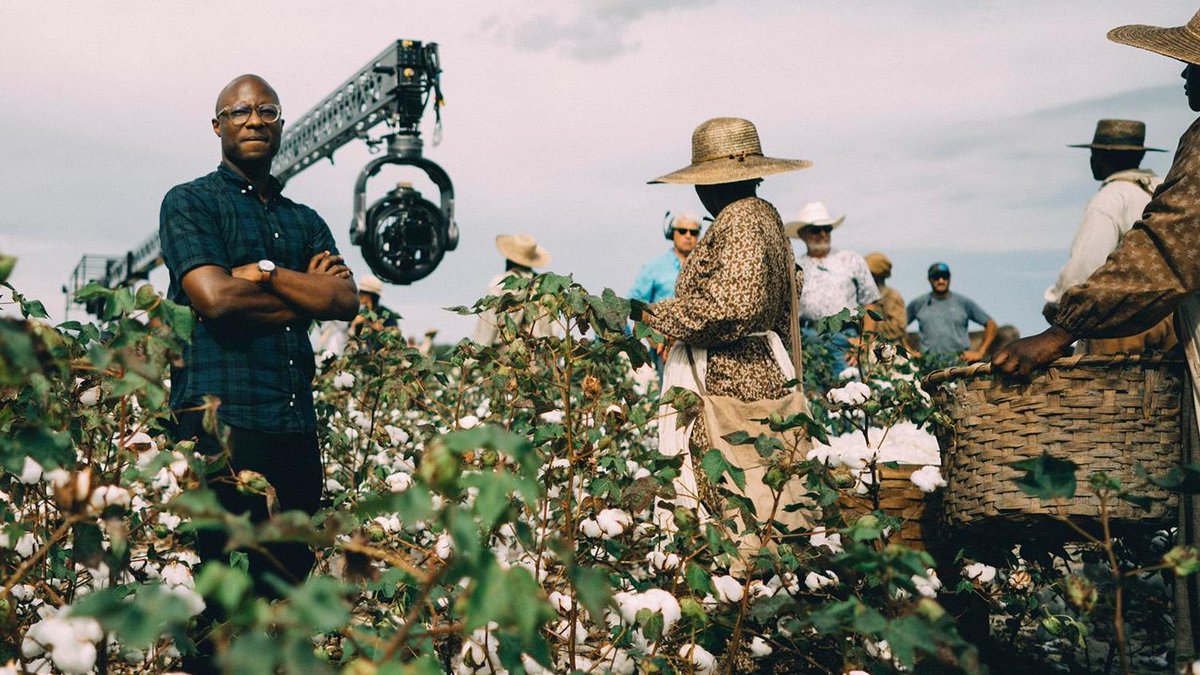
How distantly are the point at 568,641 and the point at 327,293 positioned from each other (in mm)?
1020

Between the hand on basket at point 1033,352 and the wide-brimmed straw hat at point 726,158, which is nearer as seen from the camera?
the hand on basket at point 1033,352

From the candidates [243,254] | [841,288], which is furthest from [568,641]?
[841,288]

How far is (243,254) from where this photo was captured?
296 centimetres

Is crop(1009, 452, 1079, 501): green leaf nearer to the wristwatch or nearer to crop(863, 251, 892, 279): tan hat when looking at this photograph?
the wristwatch

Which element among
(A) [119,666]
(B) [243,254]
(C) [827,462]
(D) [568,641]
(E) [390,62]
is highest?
(E) [390,62]

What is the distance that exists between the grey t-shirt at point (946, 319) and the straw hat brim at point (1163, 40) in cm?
743

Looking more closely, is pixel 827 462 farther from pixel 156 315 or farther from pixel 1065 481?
pixel 156 315

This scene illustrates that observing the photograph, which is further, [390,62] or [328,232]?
[390,62]

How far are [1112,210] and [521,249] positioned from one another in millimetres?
4829

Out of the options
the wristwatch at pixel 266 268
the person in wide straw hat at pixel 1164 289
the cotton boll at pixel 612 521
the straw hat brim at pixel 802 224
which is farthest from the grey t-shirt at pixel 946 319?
the wristwatch at pixel 266 268

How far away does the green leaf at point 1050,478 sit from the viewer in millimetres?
1671

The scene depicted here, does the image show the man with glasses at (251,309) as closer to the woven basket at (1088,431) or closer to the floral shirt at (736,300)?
the floral shirt at (736,300)

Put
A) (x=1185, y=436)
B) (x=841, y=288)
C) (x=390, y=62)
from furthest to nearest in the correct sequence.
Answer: (x=390, y=62) → (x=841, y=288) → (x=1185, y=436)

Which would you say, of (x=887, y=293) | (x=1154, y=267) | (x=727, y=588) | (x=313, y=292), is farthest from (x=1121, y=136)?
(x=887, y=293)
